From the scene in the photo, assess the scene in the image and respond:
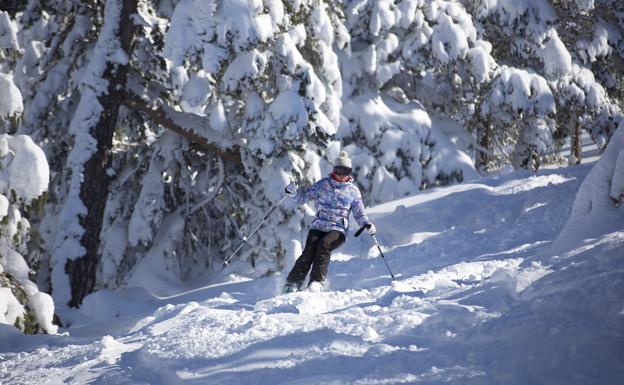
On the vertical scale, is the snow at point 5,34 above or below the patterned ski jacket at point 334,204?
above

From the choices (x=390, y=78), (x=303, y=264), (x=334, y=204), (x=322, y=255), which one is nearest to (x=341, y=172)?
(x=334, y=204)

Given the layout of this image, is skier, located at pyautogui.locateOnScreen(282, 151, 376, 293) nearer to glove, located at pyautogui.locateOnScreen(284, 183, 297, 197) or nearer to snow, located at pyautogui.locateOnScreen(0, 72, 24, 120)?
glove, located at pyautogui.locateOnScreen(284, 183, 297, 197)

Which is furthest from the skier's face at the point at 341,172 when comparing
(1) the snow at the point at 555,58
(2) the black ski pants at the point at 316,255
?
(1) the snow at the point at 555,58

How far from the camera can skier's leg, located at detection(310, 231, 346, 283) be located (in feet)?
24.3

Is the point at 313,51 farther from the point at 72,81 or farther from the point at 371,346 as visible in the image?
the point at 371,346

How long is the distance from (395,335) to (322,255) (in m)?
2.90

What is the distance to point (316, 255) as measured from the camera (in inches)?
295

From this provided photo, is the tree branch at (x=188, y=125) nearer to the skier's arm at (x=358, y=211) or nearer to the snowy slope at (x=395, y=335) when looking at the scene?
the snowy slope at (x=395, y=335)

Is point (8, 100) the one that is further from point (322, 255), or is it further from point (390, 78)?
point (390, 78)

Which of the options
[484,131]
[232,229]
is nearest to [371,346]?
[232,229]

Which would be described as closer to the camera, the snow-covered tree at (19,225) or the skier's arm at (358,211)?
the snow-covered tree at (19,225)

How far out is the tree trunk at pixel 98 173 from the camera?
10281 millimetres

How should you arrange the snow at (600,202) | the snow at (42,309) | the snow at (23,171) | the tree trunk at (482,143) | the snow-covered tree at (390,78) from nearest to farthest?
the snow at (600,202), the snow at (23,171), the snow at (42,309), the snow-covered tree at (390,78), the tree trunk at (482,143)

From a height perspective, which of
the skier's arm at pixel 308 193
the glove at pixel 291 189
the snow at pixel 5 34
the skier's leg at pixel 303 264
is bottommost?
the skier's leg at pixel 303 264
